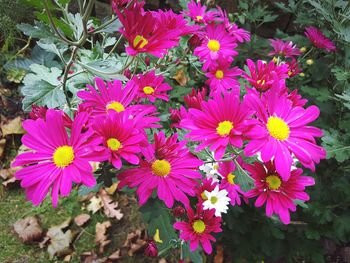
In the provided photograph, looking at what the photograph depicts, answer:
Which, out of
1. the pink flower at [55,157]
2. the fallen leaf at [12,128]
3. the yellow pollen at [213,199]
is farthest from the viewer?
the fallen leaf at [12,128]

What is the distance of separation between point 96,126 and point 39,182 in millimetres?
155

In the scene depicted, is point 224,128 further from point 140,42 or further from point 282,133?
point 140,42

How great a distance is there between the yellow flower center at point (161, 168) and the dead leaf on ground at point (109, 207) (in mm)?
1109

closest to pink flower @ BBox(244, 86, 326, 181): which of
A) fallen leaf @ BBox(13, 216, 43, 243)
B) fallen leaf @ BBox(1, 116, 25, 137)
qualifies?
fallen leaf @ BBox(13, 216, 43, 243)

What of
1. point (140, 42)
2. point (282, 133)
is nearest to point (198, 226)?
point (282, 133)

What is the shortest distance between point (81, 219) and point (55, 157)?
1.19 m

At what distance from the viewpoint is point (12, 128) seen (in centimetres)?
205

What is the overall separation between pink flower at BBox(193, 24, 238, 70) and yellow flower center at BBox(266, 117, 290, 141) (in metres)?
0.56

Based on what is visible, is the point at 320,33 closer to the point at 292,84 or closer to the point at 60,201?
the point at 292,84

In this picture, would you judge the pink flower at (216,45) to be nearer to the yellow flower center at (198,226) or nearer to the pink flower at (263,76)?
the pink flower at (263,76)

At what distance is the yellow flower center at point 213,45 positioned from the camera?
A: 1.36 meters

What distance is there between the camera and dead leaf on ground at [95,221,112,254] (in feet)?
5.76

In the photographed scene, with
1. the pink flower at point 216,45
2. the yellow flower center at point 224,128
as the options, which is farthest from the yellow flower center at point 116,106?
the pink flower at point 216,45

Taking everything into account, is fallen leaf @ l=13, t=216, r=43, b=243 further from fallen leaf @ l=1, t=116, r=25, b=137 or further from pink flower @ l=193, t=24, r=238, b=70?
pink flower @ l=193, t=24, r=238, b=70
